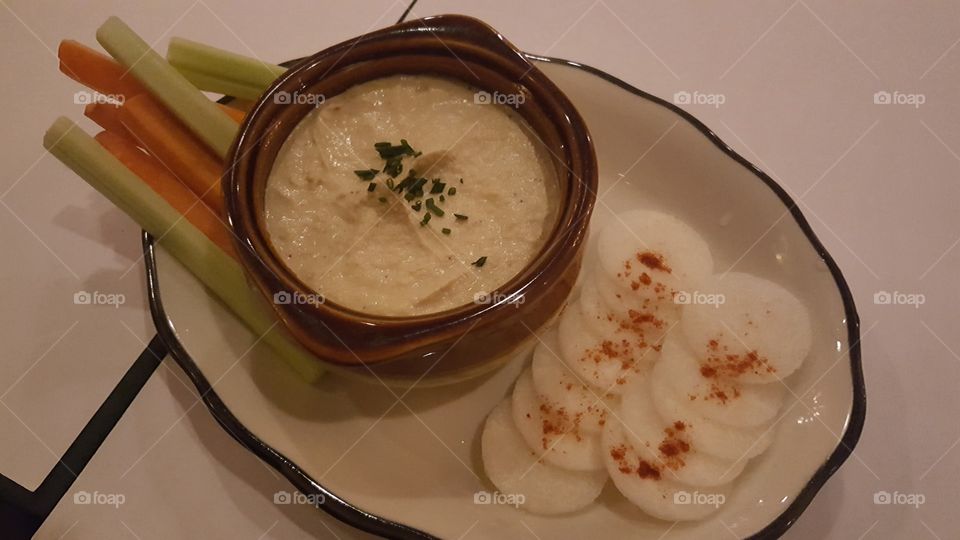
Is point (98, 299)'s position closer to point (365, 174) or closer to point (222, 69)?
point (222, 69)

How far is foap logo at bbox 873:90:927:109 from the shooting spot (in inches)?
101

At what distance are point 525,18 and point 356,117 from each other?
102cm

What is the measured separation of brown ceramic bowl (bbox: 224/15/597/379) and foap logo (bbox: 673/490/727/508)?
20.9 inches

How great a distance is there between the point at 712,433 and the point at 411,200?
99cm

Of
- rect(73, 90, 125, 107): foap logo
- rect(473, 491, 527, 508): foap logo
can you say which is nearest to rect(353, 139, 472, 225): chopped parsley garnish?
rect(473, 491, 527, 508): foap logo

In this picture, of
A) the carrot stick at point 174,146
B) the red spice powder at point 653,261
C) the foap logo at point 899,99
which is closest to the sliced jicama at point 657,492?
the red spice powder at point 653,261

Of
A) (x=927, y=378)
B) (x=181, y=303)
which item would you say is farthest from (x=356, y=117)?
(x=927, y=378)

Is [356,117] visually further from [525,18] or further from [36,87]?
[36,87]

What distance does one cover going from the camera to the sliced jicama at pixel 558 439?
5.90 ft

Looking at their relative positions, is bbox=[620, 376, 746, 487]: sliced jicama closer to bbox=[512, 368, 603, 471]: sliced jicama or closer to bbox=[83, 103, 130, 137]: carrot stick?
bbox=[512, 368, 603, 471]: sliced jicama

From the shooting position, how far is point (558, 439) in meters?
1.81

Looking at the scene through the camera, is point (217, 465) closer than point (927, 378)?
Yes

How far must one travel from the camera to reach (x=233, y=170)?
180cm

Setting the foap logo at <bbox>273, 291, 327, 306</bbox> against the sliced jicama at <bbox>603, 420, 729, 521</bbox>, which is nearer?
the foap logo at <bbox>273, 291, 327, 306</bbox>
